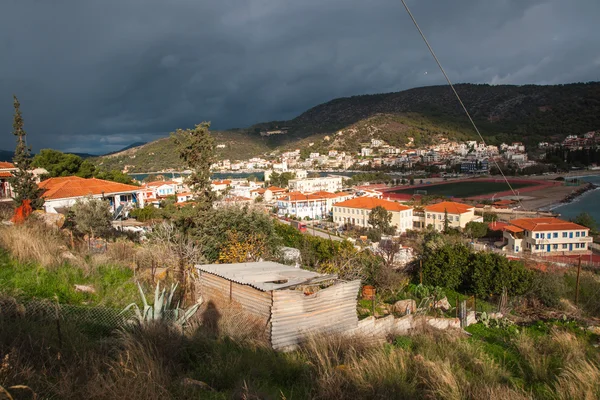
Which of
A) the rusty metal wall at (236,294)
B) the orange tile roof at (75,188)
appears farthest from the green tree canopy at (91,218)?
the orange tile roof at (75,188)

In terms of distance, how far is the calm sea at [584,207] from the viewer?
44625 millimetres

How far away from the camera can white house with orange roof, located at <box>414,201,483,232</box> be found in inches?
1416

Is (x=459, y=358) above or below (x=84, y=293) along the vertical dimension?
below

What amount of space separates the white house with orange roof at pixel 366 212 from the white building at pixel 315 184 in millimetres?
21794

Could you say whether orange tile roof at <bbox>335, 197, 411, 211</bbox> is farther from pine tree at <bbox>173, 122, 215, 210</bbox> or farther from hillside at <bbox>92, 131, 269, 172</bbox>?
hillside at <bbox>92, 131, 269, 172</bbox>

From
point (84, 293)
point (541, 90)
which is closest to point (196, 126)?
point (84, 293)

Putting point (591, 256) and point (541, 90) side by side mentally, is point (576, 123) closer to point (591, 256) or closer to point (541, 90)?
point (541, 90)

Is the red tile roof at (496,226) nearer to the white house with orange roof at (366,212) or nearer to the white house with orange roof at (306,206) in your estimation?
the white house with orange roof at (366,212)

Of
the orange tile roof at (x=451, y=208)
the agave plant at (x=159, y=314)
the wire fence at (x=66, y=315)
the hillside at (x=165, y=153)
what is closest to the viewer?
the wire fence at (x=66, y=315)

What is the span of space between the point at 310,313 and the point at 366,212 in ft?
112

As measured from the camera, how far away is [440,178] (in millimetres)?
94375

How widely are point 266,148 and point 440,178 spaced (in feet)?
243

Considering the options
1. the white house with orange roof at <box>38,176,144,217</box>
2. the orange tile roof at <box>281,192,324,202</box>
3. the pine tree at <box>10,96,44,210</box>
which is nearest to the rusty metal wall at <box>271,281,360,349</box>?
the pine tree at <box>10,96,44,210</box>

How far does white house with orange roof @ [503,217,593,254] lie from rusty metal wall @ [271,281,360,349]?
27.8 m
